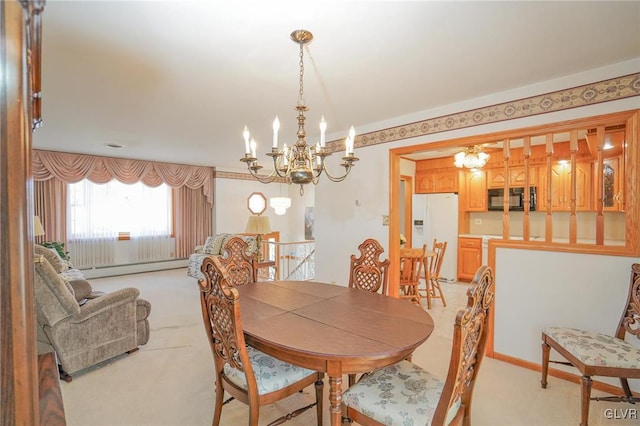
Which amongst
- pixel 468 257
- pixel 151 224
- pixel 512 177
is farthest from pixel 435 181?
pixel 151 224

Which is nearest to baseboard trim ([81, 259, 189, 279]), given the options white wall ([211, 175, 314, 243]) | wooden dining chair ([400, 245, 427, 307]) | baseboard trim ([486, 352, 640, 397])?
white wall ([211, 175, 314, 243])

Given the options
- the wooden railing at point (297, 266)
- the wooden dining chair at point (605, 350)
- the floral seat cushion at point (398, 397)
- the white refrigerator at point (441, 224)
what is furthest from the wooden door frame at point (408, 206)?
the floral seat cushion at point (398, 397)

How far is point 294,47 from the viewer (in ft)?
6.61

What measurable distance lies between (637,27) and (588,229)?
3921 millimetres

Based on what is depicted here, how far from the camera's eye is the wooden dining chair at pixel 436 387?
1.21m

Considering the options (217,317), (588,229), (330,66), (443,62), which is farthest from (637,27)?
(588,229)

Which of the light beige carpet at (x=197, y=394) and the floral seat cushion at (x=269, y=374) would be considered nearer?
the floral seat cushion at (x=269, y=374)

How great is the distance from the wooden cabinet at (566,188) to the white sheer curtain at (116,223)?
24.0 feet

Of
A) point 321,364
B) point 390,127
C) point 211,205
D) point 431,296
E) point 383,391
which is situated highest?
point 390,127

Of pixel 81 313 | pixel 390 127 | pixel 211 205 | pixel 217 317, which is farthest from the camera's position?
pixel 211 205

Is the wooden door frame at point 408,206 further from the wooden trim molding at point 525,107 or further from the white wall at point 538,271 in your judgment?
the wooden trim molding at point 525,107

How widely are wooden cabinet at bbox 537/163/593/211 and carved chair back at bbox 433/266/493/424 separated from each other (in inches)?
162

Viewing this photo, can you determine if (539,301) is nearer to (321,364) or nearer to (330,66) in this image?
(321,364)

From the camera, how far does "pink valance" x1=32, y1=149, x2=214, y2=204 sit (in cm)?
527
